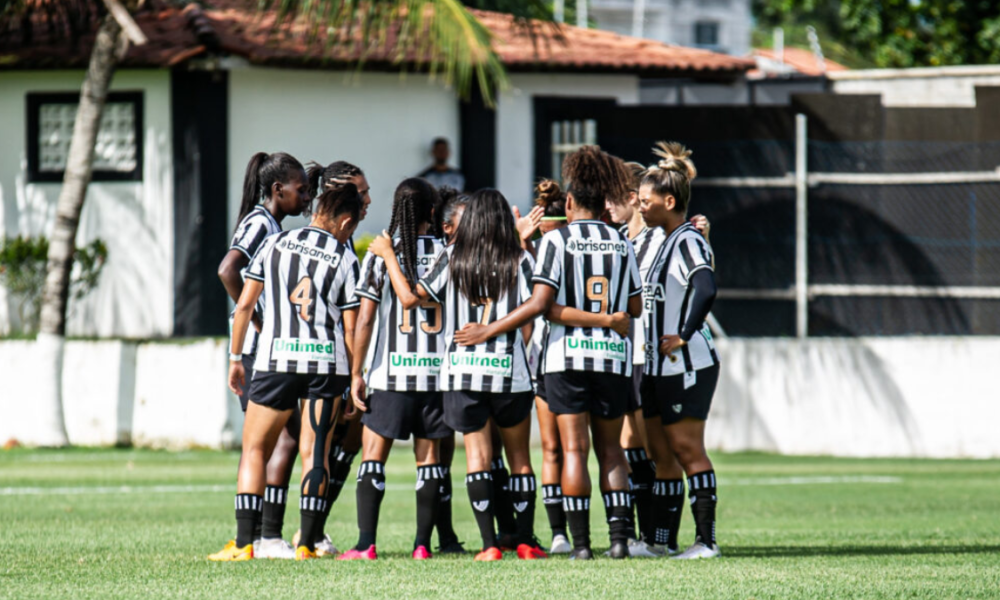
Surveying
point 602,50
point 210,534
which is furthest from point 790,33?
point 210,534

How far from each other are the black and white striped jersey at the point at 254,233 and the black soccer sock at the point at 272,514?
33.5 inches

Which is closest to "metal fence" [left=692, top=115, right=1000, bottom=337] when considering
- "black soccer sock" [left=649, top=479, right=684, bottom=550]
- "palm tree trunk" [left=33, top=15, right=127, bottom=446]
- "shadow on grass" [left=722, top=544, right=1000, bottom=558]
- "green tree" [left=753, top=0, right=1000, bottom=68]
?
"palm tree trunk" [left=33, top=15, right=127, bottom=446]

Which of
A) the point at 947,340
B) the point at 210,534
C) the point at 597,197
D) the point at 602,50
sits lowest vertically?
the point at 210,534

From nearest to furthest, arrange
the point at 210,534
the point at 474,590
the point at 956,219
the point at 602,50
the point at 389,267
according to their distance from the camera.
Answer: the point at 474,590
the point at 389,267
the point at 210,534
the point at 956,219
the point at 602,50

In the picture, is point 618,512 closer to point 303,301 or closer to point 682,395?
point 682,395

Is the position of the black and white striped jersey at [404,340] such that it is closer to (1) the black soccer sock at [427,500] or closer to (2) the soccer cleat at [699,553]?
(1) the black soccer sock at [427,500]

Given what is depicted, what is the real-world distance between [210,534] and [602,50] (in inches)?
498

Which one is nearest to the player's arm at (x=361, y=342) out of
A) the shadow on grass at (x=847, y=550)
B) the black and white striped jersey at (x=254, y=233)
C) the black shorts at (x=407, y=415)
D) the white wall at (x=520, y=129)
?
the black shorts at (x=407, y=415)

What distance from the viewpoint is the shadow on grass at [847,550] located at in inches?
329

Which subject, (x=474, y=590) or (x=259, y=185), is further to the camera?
(x=259, y=185)

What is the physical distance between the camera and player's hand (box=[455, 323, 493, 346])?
7898mm

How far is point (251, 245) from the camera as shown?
824 centimetres

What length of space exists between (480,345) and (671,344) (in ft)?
3.40

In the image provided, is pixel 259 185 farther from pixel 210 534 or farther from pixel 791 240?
pixel 791 240
